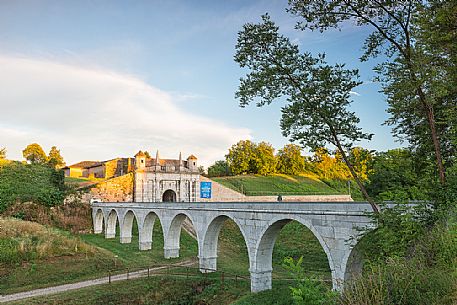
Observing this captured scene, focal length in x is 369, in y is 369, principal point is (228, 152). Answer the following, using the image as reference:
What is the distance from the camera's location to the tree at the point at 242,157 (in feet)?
221

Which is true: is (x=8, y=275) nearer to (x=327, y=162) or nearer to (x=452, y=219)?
(x=452, y=219)

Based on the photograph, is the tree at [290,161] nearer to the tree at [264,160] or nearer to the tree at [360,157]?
the tree at [264,160]

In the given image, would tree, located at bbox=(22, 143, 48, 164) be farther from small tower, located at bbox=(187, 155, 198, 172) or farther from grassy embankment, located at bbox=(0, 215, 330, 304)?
grassy embankment, located at bbox=(0, 215, 330, 304)

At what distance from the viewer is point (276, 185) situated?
2437 inches

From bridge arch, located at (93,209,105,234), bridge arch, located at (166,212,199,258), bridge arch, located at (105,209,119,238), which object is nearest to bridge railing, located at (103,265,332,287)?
bridge arch, located at (166,212,199,258)

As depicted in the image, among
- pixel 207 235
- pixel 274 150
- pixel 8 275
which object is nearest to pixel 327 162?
pixel 274 150

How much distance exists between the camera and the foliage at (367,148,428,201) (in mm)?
9938

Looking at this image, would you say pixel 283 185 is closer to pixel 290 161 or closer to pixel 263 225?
pixel 290 161

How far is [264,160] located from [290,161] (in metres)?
8.40

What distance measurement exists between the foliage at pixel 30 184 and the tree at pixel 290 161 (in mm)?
41782

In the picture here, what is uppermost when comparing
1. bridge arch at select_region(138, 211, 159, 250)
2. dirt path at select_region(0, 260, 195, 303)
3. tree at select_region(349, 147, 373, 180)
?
tree at select_region(349, 147, 373, 180)

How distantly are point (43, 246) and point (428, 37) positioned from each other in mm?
23190

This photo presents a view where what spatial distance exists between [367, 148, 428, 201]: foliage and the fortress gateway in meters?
37.0

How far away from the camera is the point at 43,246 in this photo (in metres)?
23.0
